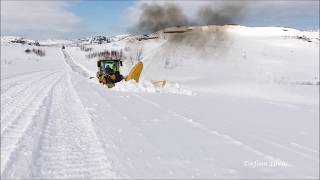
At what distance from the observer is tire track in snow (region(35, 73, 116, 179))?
209 inches

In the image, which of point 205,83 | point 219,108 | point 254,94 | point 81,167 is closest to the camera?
point 81,167

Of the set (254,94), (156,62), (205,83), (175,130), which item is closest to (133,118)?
(175,130)

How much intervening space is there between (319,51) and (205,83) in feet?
92.3

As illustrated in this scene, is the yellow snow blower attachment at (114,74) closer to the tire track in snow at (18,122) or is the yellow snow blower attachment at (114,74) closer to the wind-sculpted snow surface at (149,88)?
the wind-sculpted snow surface at (149,88)

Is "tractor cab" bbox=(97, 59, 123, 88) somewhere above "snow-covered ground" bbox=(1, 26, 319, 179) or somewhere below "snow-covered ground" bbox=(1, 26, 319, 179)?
above

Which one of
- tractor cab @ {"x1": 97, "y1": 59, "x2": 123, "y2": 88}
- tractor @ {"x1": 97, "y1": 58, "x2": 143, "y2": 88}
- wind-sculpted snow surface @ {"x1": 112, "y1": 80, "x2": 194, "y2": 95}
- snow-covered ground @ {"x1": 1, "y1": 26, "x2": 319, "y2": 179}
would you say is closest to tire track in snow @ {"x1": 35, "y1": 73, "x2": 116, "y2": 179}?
snow-covered ground @ {"x1": 1, "y1": 26, "x2": 319, "y2": 179}

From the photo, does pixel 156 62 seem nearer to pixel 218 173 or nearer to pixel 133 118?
pixel 133 118

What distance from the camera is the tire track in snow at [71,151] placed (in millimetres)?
5316

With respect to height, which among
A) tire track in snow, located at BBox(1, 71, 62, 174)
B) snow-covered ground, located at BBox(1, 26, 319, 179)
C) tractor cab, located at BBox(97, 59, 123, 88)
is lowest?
snow-covered ground, located at BBox(1, 26, 319, 179)

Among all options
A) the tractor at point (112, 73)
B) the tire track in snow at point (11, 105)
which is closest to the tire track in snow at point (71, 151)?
the tire track in snow at point (11, 105)

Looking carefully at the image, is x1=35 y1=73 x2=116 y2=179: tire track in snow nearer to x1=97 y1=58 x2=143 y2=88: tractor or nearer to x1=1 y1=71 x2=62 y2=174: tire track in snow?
x1=1 y1=71 x2=62 y2=174: tire track in snow

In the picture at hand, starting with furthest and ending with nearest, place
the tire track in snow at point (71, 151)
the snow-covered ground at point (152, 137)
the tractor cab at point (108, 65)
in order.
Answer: the tractor cab at point (108, 65)
the snow-covered ground at point (152, 137)
the tire track in snow at point (71, 151)

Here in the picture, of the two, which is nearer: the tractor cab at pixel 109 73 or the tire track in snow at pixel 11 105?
the tire track in snow at pixel 11 105

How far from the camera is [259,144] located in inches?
287
